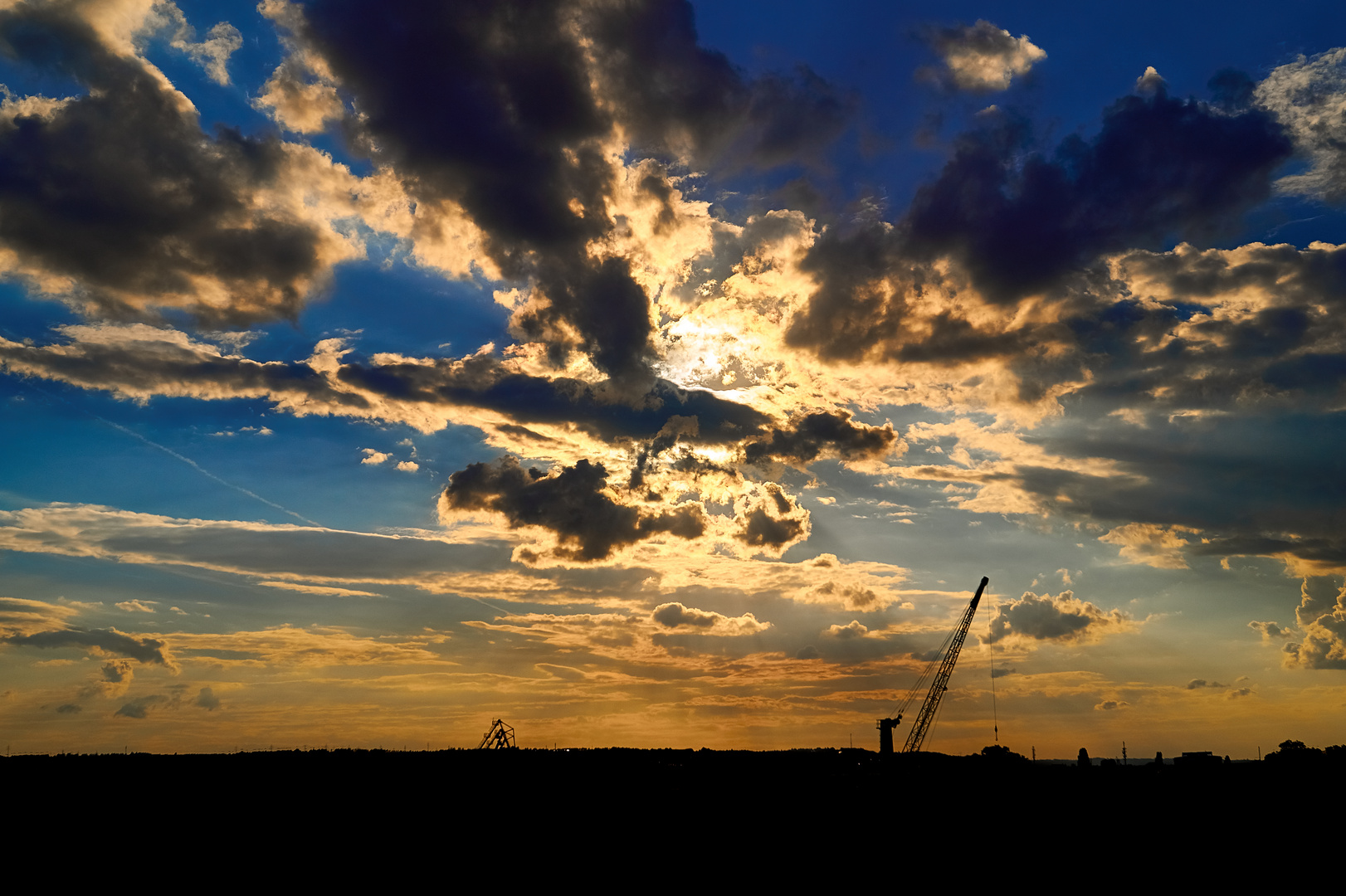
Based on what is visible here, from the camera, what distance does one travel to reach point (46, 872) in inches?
3725

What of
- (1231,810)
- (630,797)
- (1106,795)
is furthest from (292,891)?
(1106,795)

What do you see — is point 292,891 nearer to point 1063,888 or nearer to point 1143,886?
point 1063,888

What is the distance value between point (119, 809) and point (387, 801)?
156 feet

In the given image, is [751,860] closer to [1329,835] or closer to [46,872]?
[46,872]

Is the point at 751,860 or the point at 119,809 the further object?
the point at 119,809

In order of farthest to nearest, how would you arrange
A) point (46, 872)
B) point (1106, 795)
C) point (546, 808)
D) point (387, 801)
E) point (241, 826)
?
point (1106, 795) < point (387, 801) < point (546, 808) < point (241, 826) < point (46, 872)

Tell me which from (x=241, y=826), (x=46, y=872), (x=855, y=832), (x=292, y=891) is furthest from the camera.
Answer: (x=241, y=826)

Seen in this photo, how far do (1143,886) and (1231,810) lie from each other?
8518 cm

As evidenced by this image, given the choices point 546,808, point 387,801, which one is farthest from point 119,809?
point 546,808

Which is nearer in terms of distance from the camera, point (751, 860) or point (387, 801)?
point (751, 860)

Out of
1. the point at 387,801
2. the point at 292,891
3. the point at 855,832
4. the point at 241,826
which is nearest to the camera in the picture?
the point at 292,891

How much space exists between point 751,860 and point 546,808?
63.7 meters

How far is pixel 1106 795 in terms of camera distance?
182 m

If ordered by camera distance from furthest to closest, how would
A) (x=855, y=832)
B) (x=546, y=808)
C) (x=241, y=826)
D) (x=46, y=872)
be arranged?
(x=546, y=808) < (x=241, y=826) < (x=855, y=832) < (x=46, y=872)
